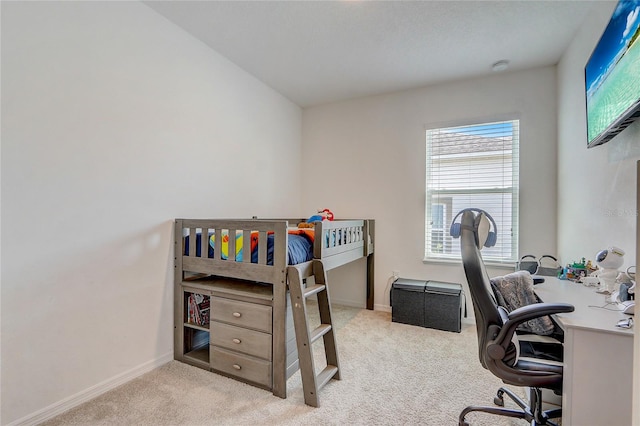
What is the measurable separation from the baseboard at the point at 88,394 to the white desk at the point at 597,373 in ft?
7.82

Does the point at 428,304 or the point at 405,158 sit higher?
the point at 405,158

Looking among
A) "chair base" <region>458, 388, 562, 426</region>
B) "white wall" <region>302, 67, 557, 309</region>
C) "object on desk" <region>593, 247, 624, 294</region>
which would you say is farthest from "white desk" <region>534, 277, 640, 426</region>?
"white wall" <region>302, 67, 557, 309</region>

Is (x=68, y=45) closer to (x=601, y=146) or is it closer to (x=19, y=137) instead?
(x=19, y=137)

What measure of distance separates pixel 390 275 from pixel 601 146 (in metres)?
2.17

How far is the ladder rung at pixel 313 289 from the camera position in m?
1.83

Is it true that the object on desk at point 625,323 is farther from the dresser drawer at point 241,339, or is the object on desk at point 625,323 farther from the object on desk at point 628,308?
the dresser drawer at point 241,339

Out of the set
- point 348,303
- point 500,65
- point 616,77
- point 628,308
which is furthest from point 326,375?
point 500,65

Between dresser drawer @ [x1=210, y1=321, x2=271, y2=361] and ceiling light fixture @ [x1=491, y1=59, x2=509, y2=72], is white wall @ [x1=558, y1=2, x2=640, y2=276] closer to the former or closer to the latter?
ceiling light fixture @ [x1=491, y1=59, x2=509, y2=72]

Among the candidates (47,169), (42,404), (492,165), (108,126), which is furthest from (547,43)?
(42,404)

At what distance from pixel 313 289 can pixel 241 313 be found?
1.68 feet

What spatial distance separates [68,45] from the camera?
1.70 m

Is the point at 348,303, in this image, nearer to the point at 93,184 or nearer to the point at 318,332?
the point at 318,332

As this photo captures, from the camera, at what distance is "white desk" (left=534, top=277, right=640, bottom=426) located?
43.2 inches

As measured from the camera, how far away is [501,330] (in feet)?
4.13
